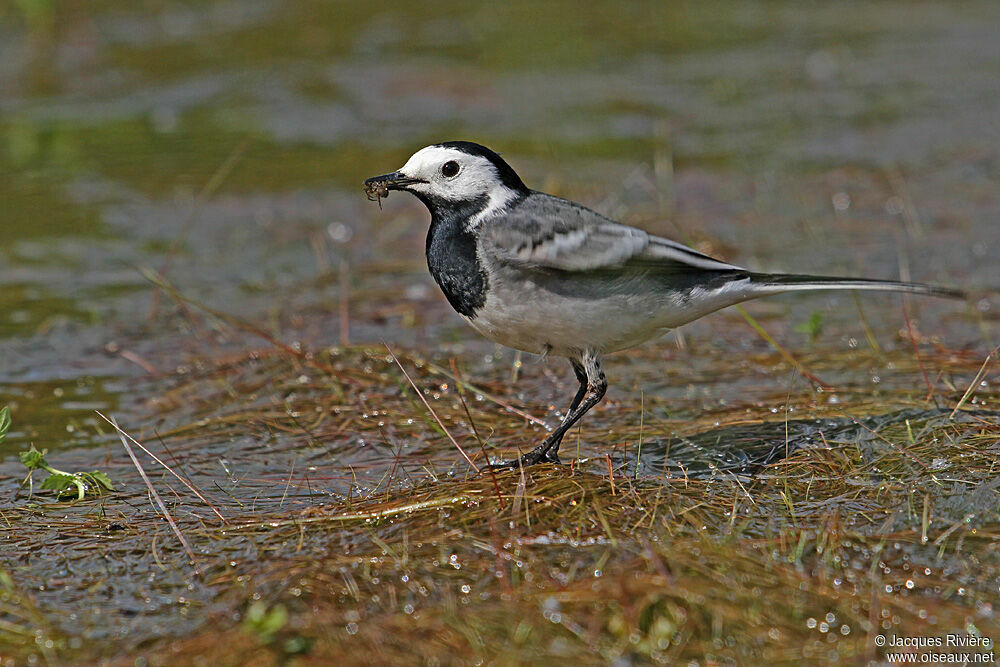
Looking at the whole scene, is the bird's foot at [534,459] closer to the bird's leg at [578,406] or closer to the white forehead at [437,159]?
the bird's leg at [578,406]

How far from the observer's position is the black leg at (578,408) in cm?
455

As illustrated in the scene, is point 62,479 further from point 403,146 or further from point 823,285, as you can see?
point 403,146

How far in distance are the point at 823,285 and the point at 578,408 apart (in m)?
1.10

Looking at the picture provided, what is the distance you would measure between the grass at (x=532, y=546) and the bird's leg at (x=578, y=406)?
15 centimetres

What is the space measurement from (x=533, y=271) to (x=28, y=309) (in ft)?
14.3

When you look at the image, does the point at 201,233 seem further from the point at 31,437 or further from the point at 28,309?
the point at 31,437

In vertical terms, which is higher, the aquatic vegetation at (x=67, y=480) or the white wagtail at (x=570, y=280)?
the white wagtail at (x=570, y=280)

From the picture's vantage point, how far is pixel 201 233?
9016mm

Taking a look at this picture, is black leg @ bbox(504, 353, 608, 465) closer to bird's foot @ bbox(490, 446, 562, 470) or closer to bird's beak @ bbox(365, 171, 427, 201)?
bird's foot @ bbox(490, 446, 562, 470)

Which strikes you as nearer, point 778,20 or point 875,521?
point 875,521

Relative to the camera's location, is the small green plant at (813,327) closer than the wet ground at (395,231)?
No

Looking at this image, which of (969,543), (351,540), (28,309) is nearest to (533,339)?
(351,540)

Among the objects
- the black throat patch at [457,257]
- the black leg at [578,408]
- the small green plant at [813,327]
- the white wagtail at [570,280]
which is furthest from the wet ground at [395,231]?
the black throat patch at [457,257]

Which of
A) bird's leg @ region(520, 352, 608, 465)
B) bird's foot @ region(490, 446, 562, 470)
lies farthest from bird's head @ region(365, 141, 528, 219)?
bird's foot @ region(490, 446, 562, 470)
